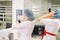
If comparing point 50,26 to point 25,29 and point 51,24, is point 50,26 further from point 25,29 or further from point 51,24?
point 25,29

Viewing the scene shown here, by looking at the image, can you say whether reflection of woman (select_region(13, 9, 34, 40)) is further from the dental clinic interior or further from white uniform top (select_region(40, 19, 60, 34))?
the dental clinic interior

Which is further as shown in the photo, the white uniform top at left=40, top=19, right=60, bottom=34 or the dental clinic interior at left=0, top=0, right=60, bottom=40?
the dental clinic interior at left=0, top=0, right=60, bottom=40

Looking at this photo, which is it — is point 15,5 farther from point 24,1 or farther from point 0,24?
point 0,24

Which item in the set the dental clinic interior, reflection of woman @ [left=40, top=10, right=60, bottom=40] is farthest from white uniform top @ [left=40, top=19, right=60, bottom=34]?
the dental clinic interior

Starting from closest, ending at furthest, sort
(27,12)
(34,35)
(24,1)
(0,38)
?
(27,12) → (0,38) → (34,35) → (24,1)

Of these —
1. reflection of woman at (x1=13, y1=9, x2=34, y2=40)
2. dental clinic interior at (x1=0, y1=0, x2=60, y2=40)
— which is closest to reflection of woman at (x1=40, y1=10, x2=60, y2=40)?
reflection of woman at (x1=13, y1=9, x2=34, y2=40)

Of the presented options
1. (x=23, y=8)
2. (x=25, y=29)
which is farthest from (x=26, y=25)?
(x=23, y=8)

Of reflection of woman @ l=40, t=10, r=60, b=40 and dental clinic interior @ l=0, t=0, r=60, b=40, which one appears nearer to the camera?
reflection of woman @ l=40, t=10, r=60, b=40

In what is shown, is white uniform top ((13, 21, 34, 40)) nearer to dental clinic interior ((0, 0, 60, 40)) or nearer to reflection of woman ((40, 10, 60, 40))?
reflection of woman ((40, 10, 60, 40))

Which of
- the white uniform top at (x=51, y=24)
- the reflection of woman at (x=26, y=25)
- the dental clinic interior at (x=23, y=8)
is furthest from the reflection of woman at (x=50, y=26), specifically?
the dental clinic interior at (x=23, y=8)

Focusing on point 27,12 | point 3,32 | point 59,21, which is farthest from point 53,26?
point 3,32

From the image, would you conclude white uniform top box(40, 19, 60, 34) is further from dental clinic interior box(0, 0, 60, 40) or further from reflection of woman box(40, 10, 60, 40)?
dental clinic interior box(0, 0, 60, 40)

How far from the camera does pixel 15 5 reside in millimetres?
3238

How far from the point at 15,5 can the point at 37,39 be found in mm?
960
